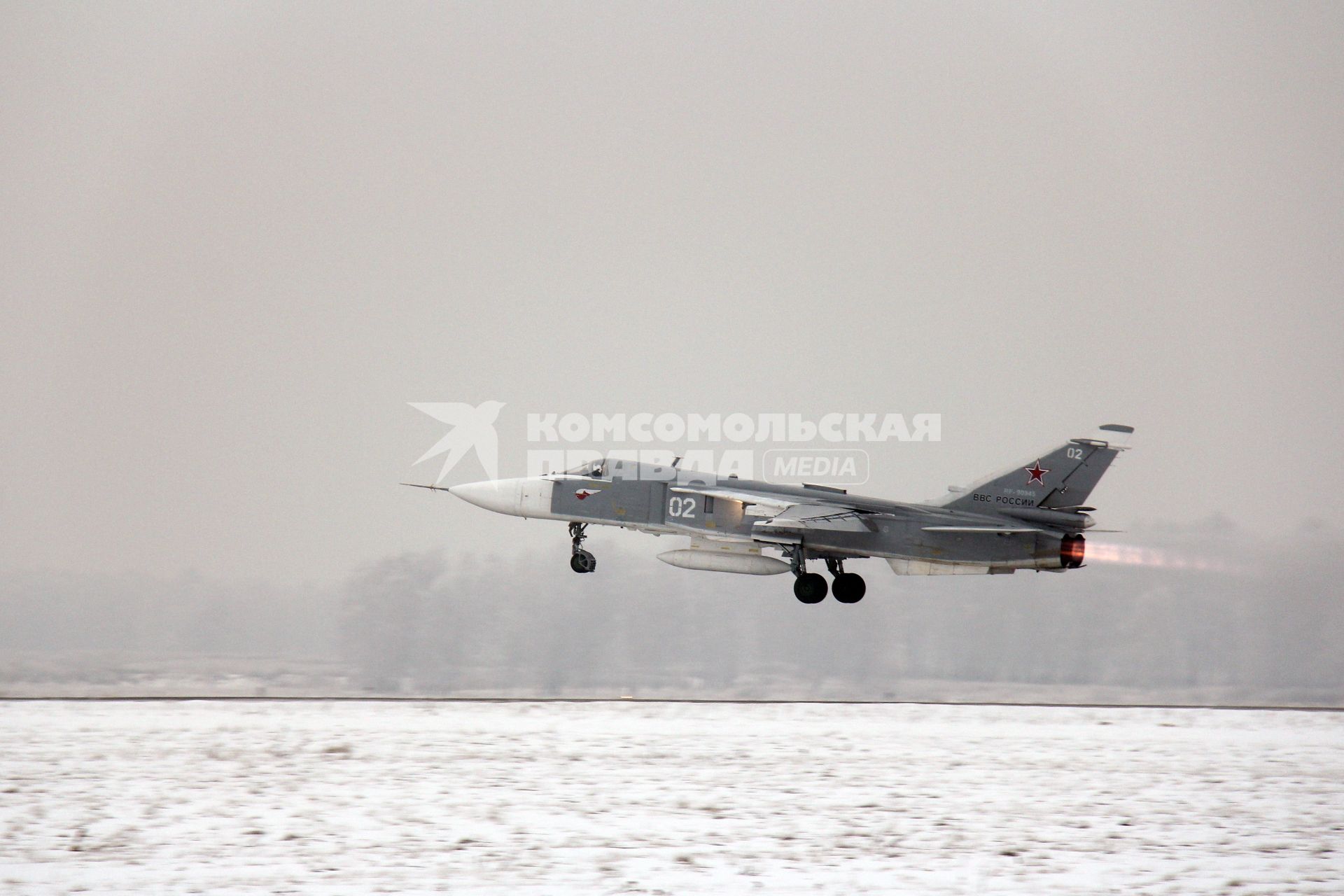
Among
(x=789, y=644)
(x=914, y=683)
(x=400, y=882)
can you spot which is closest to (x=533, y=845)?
(x=400, y=882)

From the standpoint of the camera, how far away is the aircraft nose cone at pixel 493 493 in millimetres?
37750

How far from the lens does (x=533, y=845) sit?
82.2 ft

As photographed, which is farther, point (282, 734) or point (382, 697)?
point (382, 697)

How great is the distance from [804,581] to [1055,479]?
Result: 24.8ft

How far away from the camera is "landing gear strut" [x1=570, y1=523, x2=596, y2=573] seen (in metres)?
35.9

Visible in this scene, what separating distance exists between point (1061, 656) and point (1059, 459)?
3787cm

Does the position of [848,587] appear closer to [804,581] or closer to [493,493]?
[804,581]

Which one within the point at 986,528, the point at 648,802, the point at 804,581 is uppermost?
the point at 986,528

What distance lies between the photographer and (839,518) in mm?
35344

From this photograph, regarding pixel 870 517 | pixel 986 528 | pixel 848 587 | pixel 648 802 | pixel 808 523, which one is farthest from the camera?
pixel 848 587

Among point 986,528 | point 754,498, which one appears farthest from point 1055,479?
point 754,498

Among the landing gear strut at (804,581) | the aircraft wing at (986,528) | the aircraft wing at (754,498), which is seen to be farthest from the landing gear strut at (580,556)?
the aircraft wing at (986,528)

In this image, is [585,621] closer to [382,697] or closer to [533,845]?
[382,697]

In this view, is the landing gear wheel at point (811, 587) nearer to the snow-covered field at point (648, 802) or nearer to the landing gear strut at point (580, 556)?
the snow-covered field at point (648, 802)
